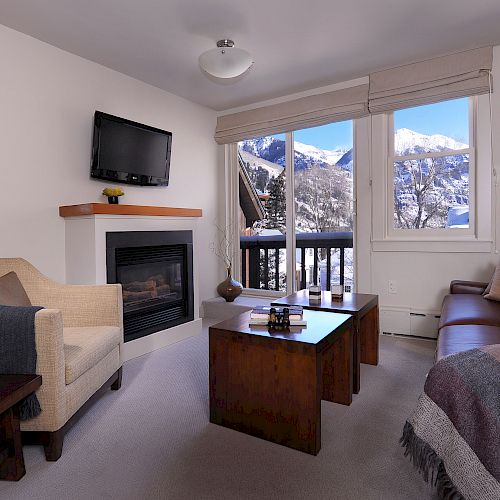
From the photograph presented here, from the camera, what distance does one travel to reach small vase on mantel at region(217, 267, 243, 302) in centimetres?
404

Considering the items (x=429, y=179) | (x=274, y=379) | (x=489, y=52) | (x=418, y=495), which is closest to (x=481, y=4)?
(x=489, y=52)

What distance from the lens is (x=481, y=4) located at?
94.3 inches

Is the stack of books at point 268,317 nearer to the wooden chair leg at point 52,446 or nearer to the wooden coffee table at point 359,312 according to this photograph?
the wooden coffee table at point 359,312

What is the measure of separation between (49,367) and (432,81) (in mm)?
3334

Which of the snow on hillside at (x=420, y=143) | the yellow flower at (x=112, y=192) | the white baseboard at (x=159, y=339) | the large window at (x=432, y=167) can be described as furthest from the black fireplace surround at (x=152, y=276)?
the snow on hillside at (x=420, y=143)

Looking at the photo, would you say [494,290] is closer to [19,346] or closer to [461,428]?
[461,428]

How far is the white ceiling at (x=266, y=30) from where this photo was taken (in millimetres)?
2400

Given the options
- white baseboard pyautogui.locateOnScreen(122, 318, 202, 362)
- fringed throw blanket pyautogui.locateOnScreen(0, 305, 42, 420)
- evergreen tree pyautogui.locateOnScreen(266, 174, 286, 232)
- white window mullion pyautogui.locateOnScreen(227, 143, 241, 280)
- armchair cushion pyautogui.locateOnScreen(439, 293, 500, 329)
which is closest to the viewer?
fringed throw blanket pyautogui.locateOnScreen(0, 305, 42, 420)

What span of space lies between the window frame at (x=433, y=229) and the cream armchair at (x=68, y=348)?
246cm

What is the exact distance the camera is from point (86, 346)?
192 cm

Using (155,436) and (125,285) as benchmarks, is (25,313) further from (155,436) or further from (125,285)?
(125,285)

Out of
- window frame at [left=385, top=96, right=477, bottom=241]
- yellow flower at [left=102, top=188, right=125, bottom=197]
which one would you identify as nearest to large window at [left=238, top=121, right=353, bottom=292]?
window frame at [left=385, top=96, right=477, bottom=241]

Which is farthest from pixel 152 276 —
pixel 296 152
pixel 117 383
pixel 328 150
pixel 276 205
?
pixel 328 150

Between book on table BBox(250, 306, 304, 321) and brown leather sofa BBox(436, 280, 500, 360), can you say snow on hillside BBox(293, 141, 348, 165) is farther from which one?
book on table BBox(250, 306, 304, 321)
